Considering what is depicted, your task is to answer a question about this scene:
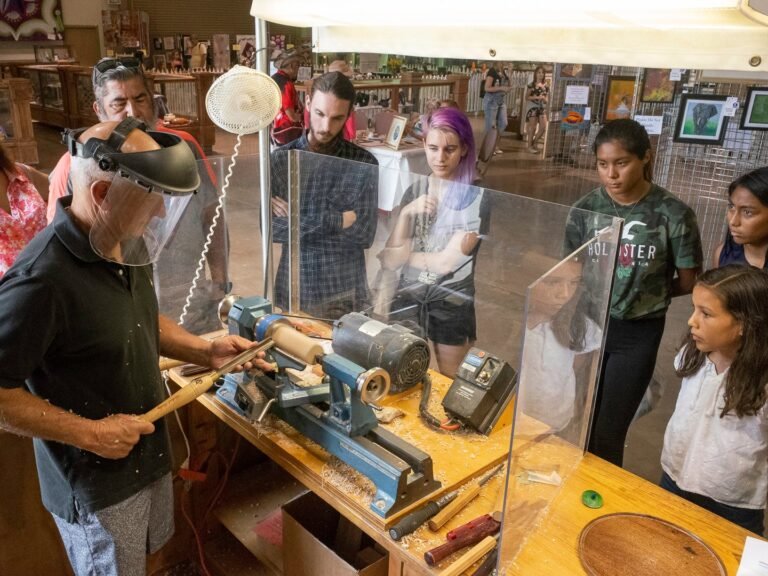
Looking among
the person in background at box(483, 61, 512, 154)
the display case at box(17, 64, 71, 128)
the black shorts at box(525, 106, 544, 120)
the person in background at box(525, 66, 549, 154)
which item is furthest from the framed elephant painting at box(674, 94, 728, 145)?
the display case at box(17, 64, 71, 128)

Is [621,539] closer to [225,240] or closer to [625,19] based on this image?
[625,19]

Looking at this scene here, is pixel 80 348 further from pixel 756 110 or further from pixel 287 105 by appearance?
pixel 287 105

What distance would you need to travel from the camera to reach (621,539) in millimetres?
1283

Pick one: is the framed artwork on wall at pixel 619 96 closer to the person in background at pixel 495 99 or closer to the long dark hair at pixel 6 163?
the person in background at pixel 495 99

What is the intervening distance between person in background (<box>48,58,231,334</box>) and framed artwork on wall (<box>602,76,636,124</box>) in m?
3.39

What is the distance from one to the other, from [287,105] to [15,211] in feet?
10.5

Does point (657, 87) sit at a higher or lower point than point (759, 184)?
higher

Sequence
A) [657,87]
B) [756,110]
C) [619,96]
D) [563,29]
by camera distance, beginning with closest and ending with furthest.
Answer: [563,29]
[756,110]
[657,87]
[619,96]

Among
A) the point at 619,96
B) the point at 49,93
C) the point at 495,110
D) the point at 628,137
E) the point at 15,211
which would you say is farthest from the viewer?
the point at 49,93

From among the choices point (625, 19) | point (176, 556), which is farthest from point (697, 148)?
point (176, 556)

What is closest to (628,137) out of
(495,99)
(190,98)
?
(495,99)

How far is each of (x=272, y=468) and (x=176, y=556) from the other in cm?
45

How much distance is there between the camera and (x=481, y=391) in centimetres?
157

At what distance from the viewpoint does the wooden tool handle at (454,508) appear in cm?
129
